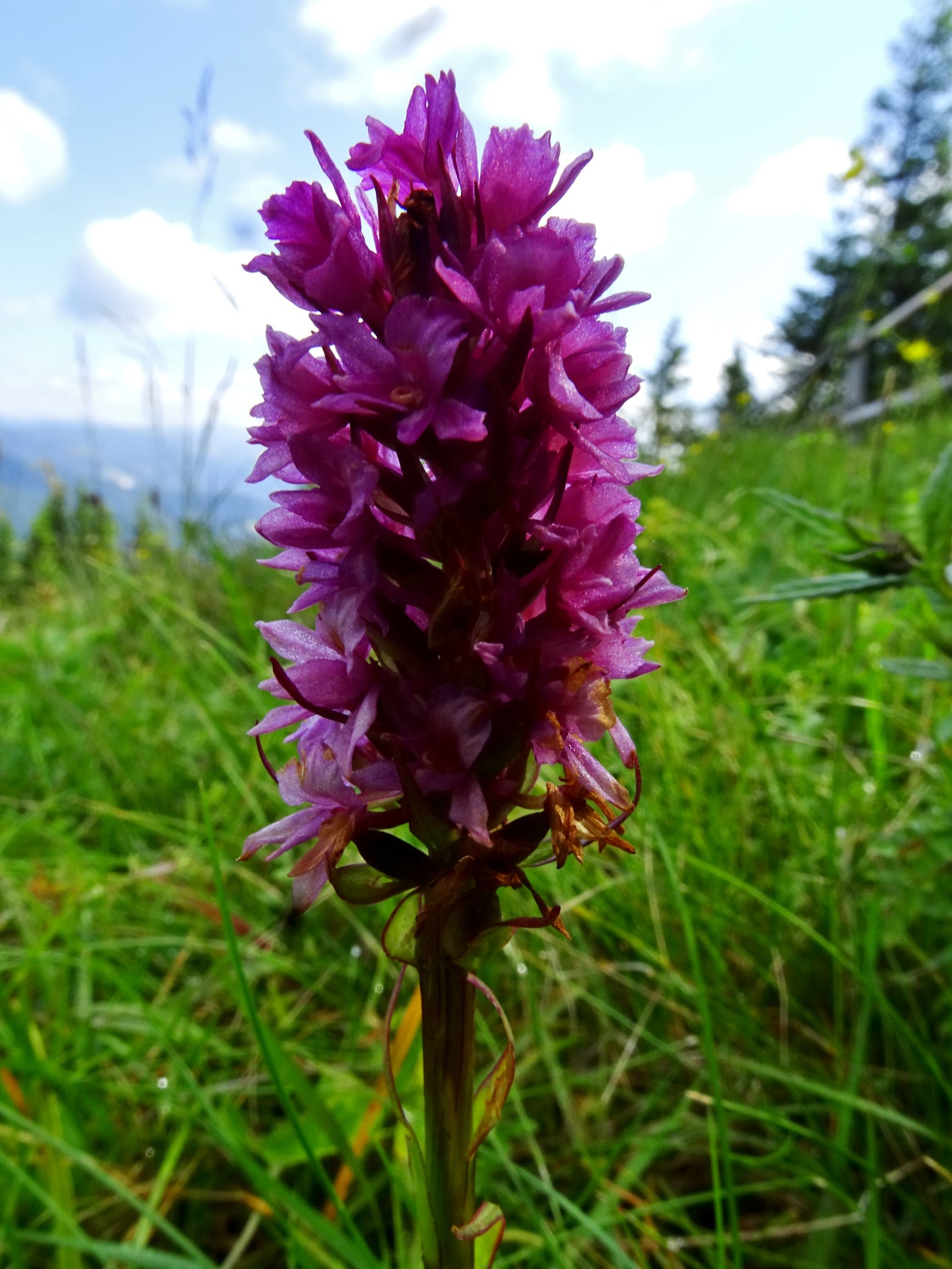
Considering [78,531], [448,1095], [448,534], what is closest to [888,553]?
[448,534]

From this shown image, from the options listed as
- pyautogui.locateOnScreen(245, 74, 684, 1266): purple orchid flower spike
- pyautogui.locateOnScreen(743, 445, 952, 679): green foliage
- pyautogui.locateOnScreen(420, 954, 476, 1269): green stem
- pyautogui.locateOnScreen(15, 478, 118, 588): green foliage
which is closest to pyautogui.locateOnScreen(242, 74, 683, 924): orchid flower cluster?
pyautogui.locateOnScreen(245, 74, 684, 1266): purple orchid flower spike

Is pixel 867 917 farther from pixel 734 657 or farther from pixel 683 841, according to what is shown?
pixel 734 657

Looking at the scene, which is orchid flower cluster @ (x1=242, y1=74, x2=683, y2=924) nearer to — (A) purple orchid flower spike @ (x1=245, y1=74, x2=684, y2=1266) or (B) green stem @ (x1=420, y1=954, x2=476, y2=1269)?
(A) purple orchid flower spike @ (x1=245, y1=74, x2=684, y2=1266)

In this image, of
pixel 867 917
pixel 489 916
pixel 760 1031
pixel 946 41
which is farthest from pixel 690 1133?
pixel 946 41

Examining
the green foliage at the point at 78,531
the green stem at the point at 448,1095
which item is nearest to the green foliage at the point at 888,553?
the green stem at the point at 448,1095

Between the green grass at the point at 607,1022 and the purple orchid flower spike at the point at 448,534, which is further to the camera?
the green grass at the point at 607,1022

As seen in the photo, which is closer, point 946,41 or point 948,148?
point 948,148

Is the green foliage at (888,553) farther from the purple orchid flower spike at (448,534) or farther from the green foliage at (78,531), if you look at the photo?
the green foliage at (78,531)
